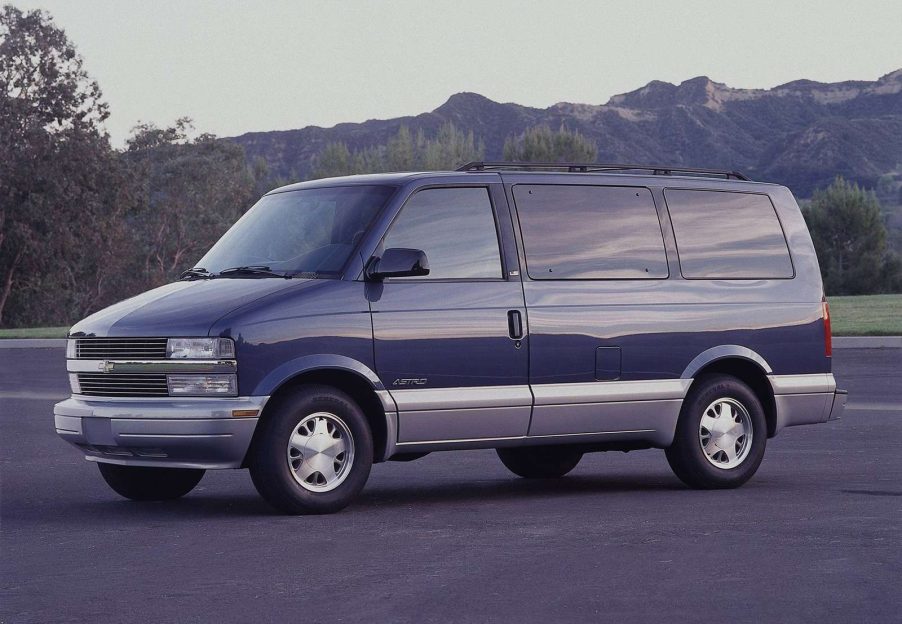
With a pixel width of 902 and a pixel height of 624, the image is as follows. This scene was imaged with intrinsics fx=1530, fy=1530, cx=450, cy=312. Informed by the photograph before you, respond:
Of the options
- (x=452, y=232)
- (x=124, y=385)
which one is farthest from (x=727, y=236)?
(x=124, y=385)

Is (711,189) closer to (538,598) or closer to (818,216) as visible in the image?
(538,598)

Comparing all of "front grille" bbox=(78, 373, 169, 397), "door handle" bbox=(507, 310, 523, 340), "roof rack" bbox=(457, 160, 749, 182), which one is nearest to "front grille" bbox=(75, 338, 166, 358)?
"front grille" bbox=(78, 373, 169, 397)

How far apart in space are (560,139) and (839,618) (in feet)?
358

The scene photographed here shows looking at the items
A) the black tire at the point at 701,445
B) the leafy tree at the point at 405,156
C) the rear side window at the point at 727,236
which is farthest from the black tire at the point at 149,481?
the leafy tree at the point at 405,156

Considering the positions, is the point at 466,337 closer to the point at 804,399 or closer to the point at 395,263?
the point at 395,263

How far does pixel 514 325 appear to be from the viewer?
34.3ft

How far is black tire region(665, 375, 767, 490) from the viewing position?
11.3 metres

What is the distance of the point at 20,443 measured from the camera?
15.6m

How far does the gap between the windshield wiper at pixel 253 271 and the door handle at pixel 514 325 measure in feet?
5.06

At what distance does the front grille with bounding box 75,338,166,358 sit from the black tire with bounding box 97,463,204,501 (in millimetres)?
965

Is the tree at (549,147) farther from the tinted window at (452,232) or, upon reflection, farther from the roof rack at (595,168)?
the tinted window at (452,232)

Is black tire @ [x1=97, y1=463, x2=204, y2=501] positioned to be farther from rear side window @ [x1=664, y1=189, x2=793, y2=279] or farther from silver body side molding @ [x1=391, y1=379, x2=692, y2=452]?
rear side window @ [x1=664, y1=189, x2=793, y2=279]

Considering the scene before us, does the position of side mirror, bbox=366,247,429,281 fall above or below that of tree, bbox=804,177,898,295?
above

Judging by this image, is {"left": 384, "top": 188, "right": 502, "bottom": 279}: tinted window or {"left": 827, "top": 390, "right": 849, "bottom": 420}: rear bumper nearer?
{"left": 384, "top": 188, "right": 502, "bottom": 279}: tinted window
